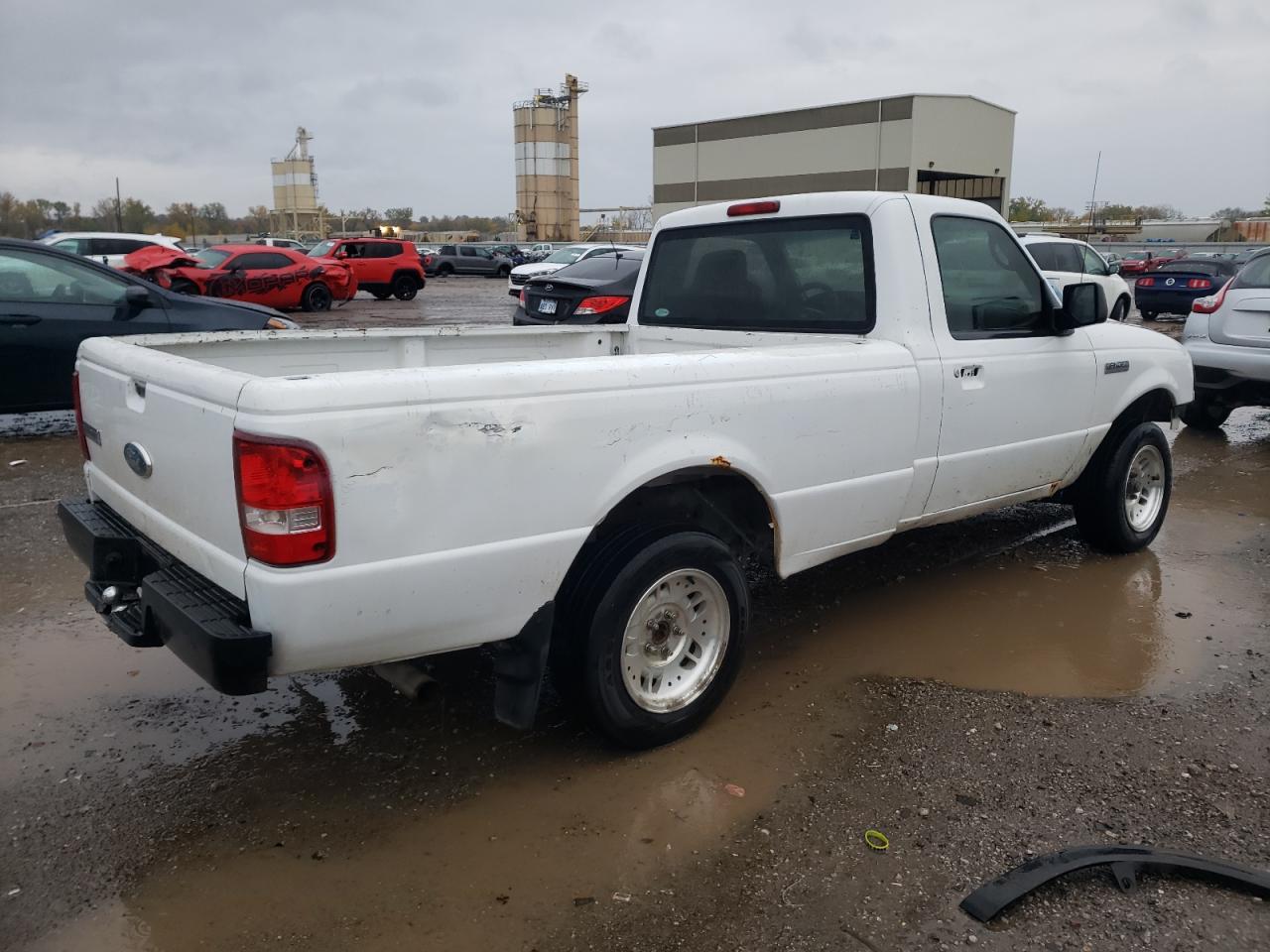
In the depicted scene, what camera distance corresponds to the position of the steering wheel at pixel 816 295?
4316mm

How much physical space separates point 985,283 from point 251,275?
19156mm

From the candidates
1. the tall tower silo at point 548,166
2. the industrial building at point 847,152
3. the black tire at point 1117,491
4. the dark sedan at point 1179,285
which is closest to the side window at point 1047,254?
the dark sedan at point 1179,285

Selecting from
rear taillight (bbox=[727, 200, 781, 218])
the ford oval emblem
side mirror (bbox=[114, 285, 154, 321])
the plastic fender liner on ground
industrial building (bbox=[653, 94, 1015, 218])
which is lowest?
the plastic fender liner on ground

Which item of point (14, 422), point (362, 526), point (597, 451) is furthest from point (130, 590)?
point (14, 422)

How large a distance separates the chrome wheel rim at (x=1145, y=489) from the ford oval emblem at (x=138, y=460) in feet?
16.2

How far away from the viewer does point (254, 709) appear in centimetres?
388

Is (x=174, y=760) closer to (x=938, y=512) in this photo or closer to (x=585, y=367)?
(x=585, y=367)

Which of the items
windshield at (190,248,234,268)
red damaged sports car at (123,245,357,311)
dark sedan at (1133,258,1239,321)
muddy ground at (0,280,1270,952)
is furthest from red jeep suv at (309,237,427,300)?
muddy ground at (0,280,1270,952)

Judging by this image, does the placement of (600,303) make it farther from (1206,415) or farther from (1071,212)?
(1071,212)

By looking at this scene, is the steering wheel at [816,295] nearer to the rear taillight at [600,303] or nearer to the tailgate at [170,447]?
the tailgate at [170,447]

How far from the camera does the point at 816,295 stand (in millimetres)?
4367

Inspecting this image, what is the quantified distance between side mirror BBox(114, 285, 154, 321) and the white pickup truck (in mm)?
4546

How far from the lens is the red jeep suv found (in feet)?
90.9

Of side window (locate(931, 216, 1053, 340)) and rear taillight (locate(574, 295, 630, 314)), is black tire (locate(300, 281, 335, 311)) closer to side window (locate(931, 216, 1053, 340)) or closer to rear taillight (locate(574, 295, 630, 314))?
rear taillight (locate(574, 295, 630, 314))
